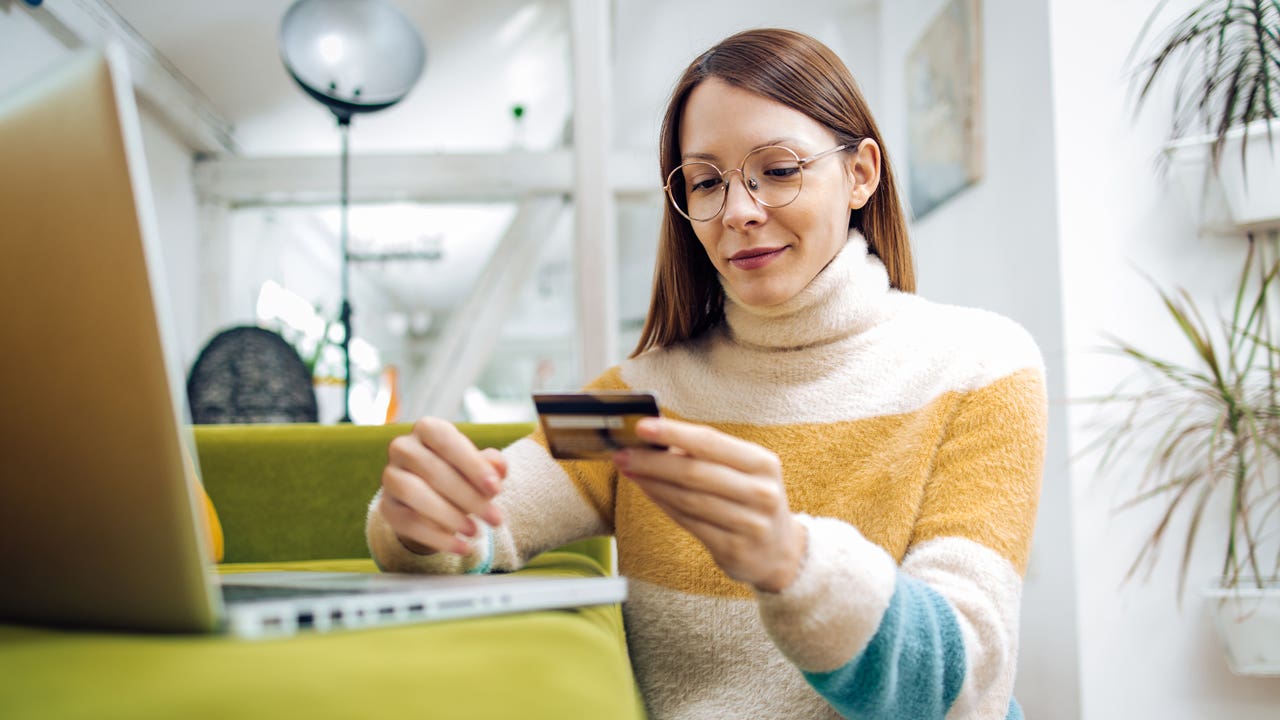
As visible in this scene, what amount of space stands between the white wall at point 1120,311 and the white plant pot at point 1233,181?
57 millimetres

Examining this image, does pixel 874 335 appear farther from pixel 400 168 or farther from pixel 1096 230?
pixel 400 168

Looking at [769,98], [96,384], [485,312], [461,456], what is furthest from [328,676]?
[485,312]

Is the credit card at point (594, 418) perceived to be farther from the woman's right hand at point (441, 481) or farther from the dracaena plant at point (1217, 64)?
the dracaena plant at point (1217, 64)

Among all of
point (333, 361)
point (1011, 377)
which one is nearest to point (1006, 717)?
point (1011, 377)

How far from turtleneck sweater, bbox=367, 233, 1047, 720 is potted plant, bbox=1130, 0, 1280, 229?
1188mm

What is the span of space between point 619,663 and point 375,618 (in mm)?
127

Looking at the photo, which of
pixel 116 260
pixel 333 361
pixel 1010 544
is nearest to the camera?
pixel 116 260

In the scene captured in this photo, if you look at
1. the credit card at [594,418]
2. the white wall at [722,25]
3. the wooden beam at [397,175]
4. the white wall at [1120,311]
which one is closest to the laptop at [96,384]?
the credit card at [594,418]

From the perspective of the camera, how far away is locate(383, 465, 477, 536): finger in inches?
26.2

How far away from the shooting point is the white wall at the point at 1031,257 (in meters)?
1.93

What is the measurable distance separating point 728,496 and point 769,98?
0.50 m

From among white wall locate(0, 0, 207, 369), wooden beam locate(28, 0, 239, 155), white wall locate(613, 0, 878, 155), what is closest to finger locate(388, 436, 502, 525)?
wooden beam locate(28, 0, 239, 155)

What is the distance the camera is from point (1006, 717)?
0.79 meters

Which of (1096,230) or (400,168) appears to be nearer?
(1096,230)
